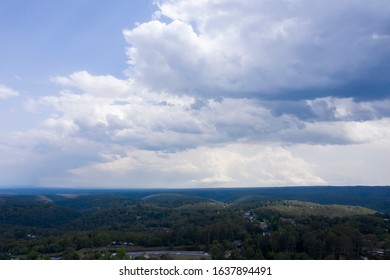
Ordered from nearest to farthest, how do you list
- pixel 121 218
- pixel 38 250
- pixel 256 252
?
1. pixel 256 252
2. pixel 38 250
3. pixel 121 218

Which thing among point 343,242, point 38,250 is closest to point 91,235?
point 38,250

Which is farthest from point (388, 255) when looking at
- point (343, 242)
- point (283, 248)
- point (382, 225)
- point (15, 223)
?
point (15, 223)

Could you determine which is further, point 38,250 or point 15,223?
point 15,223

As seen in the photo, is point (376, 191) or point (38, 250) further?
point (376, 191)
